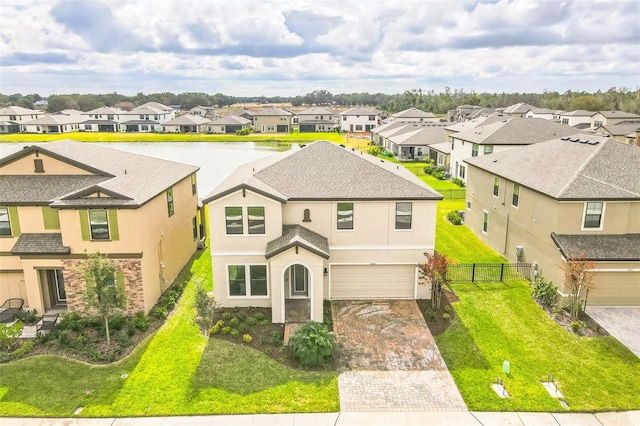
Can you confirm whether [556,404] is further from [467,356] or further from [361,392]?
[361,392]

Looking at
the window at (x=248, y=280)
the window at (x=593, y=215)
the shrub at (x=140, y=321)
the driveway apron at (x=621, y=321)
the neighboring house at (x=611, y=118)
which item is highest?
the neighboring house at (x=611, y=118)

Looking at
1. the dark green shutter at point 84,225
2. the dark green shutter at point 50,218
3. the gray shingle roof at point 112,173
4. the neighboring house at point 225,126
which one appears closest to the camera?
the gray shingle roof at point 112,173

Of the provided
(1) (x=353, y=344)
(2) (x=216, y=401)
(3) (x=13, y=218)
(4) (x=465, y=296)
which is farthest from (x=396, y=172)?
(3) (x=13, y=218)

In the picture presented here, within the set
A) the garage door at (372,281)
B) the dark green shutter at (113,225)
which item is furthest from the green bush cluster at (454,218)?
the dark green shutter at (113,225)

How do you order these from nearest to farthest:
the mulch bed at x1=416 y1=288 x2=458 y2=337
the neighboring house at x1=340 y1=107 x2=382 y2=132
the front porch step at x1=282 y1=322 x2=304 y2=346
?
the front porch step at x1=282 y1=322 x2=304 y2=346
the mulch bed at x1=416 y1=288 x2=458 y2=337
the neighboring house at x1=340 y1=107 x2=382 y2=132

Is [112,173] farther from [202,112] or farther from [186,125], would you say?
[202,112]

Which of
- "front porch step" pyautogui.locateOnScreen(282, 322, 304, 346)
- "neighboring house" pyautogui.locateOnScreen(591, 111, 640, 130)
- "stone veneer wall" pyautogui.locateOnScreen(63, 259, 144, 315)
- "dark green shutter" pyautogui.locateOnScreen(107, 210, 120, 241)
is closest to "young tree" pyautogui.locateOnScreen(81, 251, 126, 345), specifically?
"dark green shutter" pyautogui.locateOnScreen(107, 210, 120, 241)

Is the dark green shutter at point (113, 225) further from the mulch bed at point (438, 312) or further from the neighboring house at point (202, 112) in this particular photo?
the neighboring house at point (202, 112)

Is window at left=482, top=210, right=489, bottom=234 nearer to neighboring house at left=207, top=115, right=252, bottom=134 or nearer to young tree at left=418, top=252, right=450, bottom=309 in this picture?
young tree at left=418, top=252, right=450, bottom=309
